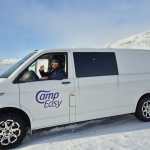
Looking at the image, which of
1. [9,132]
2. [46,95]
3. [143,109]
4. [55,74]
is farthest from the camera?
[143,109]

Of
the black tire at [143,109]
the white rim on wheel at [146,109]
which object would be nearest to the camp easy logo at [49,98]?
the black tire at [143,109]

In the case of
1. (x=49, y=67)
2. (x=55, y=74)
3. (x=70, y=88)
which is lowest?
(x=70, y=88)

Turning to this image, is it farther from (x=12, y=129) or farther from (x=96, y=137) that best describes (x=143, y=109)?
(x=12, y=129)

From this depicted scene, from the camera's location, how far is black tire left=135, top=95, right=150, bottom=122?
791 centimetres

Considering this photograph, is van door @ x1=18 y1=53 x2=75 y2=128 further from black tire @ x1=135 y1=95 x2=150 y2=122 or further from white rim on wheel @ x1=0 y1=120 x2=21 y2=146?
black tire @ x1=135 y1=95 x2=150 y2=122

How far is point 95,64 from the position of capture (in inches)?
283

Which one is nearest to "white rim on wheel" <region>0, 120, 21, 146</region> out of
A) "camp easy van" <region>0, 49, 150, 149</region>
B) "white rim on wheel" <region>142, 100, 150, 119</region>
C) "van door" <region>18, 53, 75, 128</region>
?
"camp easy van" <region>0, 49, 150, 149</region>

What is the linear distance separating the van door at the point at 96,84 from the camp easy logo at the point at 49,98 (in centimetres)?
53

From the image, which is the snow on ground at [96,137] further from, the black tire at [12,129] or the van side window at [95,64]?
the van side window at [95,64]

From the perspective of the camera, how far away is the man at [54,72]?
21.8ft

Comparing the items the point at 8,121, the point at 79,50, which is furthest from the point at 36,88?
the point at 79,50

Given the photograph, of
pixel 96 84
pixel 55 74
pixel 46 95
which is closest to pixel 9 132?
pixel 46 95

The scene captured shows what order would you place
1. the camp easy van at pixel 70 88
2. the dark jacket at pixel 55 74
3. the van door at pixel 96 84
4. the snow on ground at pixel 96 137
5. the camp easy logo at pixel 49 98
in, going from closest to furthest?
the snow on ground at pixel 96 137 < the camp easy van at pixel 70 88 < the camp easy logo at pixel 49 98 < the dark jacket at pixel 55 74 < the van door at pixel 96 84

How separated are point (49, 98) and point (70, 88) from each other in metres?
0.55
